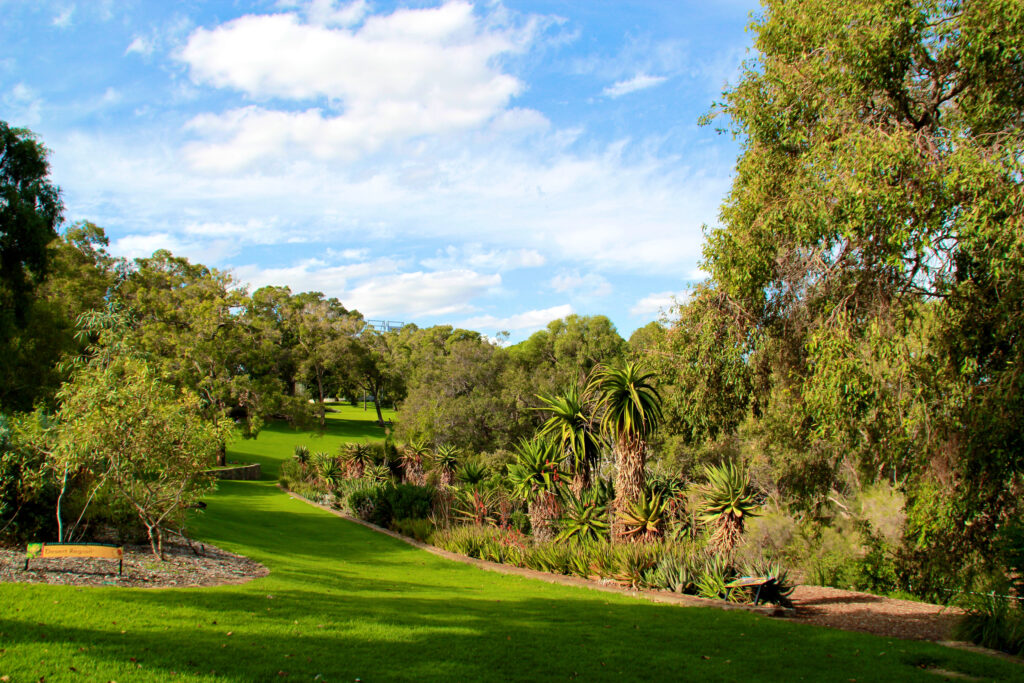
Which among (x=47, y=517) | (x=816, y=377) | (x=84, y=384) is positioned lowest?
(x=47, y=517)

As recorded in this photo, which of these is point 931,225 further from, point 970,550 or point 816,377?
point 970,550

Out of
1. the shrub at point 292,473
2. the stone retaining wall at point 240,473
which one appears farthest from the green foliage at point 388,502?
the stone retaining wall at point 240,473

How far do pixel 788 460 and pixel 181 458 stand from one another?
14577 mm

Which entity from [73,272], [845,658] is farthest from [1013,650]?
[73,272]

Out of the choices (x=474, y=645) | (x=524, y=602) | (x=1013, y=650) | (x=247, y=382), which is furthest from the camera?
(x=247, y=382)

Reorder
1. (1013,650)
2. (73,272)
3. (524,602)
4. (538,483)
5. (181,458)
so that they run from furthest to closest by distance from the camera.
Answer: (73,272) < (538,483) < (181,458) < (524,602) < (1013,650)

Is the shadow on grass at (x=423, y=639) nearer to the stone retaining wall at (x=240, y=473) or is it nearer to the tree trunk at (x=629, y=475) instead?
the tree trunk at (x=629, y=475)

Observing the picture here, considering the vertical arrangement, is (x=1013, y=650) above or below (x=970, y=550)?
below

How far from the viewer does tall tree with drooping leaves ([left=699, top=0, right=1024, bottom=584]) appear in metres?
7.38

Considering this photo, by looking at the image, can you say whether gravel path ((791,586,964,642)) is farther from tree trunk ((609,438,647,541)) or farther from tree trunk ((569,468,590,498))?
tree trunk ((569,468,590,498))

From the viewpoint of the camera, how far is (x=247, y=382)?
3309cm

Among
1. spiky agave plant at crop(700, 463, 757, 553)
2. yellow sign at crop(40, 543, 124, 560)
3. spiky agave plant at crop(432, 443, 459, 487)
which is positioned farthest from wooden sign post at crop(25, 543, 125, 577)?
spiky agave plant at crop(432, 443, 459, 487)

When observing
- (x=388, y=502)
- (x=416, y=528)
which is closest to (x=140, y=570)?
(x=416, y=528)

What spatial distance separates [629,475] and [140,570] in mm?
9762
